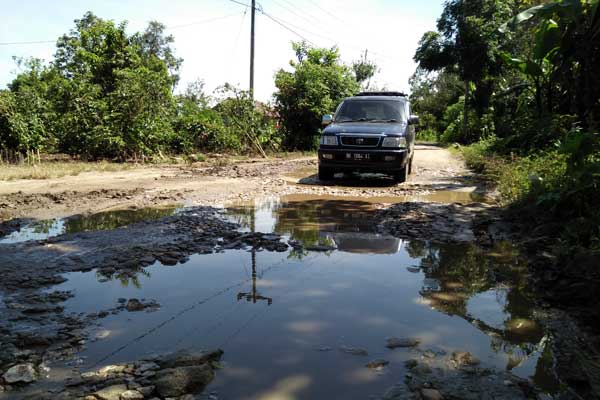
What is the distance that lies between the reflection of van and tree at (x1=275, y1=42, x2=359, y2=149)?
573 inches

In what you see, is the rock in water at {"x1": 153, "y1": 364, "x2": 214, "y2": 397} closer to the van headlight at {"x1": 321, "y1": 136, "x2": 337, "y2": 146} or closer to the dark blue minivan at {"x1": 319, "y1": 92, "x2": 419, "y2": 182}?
the dark blue minivan at {"x1": 319, "y1": 92, "x2": 419, "y2": 182}

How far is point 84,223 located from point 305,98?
14874mm

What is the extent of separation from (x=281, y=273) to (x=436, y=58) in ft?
91.0

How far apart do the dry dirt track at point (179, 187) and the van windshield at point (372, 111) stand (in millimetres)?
1379

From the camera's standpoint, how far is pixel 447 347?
2832 millimetres

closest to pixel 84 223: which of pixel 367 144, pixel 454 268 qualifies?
pixel 454 268

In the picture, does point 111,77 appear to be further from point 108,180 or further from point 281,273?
point 281,273

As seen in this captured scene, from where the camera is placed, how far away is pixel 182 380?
235 centimetres

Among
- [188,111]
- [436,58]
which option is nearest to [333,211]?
[188,111]

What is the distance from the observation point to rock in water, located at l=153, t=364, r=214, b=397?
2.29 metres

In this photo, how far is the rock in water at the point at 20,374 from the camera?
2.37 m

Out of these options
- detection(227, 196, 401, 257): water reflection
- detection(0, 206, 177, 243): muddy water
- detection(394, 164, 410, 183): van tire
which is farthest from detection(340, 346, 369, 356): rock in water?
detection(394, 164, 410, 183): van tire

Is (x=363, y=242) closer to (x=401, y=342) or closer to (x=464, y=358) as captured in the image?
(x=401, y=342)

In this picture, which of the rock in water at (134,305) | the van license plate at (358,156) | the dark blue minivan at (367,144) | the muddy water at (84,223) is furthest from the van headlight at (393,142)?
the rock in water at (134,305)
